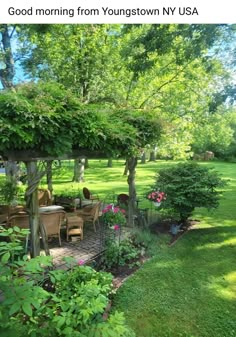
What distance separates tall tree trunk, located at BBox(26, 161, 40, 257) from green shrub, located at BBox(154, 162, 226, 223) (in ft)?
14.0

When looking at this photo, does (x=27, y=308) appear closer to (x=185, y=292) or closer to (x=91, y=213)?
(x=185, y=292)

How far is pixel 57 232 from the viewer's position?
22.2 feet

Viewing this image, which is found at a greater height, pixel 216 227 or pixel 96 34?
pixel 96 34

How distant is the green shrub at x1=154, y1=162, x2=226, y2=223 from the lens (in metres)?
8.55

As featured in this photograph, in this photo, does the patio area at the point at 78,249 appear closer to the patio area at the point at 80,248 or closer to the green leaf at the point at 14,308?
the patio area at the point at 80,248

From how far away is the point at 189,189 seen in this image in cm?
855

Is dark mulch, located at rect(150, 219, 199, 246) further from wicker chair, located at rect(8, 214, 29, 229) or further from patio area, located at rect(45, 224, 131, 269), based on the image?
wicker chair, located at rect(8, 214, 29, 229)

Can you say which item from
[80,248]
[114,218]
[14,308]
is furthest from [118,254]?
[14,308]

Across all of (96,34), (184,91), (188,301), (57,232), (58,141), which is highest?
(96,34)

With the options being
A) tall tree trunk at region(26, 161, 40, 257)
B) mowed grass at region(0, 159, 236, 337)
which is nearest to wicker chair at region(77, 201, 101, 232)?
mowed grass at region(0, 159, 236, 337)

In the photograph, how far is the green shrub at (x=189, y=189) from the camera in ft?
28.0
